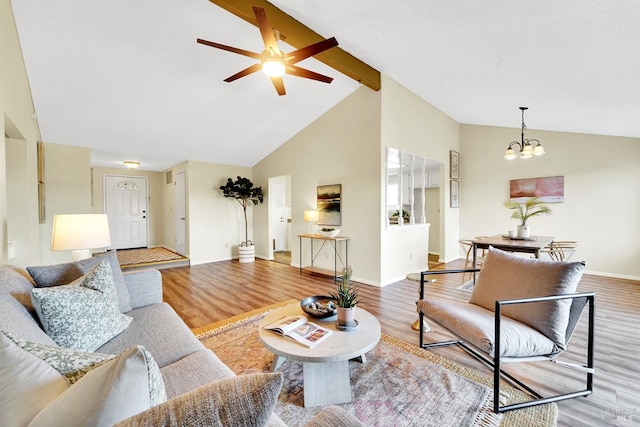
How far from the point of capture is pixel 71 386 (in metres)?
0.59

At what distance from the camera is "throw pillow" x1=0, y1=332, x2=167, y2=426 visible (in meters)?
0.53

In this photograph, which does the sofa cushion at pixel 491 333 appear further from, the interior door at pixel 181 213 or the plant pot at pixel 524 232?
the interior door at pixel 181 213

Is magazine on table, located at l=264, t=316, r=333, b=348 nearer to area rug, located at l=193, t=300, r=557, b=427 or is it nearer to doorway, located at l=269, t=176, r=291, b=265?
area rug, located at l=193, t=300, r=557, b=427

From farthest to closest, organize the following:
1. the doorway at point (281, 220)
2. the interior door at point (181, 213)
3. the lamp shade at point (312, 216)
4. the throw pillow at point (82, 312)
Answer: the doorway at point (281, 220) → the interior door at point (181, 213) → the lamp shade at point (312, 216) → the throw pillow at point (82, 312)

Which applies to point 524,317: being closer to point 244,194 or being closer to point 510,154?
point 510,154

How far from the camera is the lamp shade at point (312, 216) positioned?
4.94 m

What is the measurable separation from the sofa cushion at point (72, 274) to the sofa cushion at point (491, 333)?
7.46 feet

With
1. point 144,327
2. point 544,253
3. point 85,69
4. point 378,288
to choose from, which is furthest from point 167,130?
point 544,253

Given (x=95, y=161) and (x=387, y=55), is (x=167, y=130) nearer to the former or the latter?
(x=95, y=161)

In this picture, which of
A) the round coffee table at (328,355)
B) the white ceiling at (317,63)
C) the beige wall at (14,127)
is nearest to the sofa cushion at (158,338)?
the round coffee table at (328,355)

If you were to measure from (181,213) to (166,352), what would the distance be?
5556 mm

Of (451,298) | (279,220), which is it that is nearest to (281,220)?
(279,220)

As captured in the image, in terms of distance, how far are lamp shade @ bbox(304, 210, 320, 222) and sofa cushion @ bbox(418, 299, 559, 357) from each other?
3.15 metres

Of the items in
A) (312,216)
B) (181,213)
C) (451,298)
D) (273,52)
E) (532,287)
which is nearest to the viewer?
(532,287)
